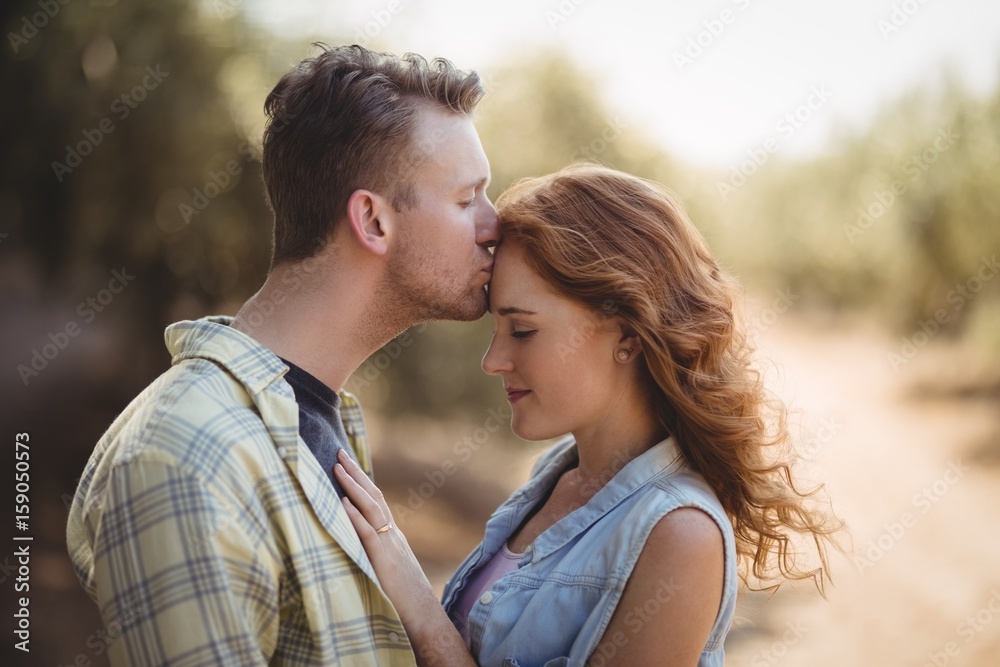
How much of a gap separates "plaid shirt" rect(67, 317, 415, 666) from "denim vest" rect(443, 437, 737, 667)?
240 millimetres

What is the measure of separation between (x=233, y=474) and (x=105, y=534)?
0.25 metres

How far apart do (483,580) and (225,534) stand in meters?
0.79

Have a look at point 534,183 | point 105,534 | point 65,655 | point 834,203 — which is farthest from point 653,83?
point 105,534

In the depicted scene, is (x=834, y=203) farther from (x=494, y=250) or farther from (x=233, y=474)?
(x=233, y=474)

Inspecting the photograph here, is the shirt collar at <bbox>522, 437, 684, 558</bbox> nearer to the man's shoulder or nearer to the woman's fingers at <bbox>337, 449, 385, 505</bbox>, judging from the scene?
the woman's fingers at <bbox>337, 449, 385, 505</bbox>

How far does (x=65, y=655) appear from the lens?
→ 14.7 ft

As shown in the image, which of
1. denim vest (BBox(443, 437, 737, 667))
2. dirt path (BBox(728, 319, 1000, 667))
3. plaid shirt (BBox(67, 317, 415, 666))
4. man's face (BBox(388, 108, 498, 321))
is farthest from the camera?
dirt path (BBox(728, 319, 1000, 667))

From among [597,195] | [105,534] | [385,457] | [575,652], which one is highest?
[597,195]

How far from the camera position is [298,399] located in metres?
1.93

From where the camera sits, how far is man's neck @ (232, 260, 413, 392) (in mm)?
1927

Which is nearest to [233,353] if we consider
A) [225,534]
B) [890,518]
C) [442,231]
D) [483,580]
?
[225,534]

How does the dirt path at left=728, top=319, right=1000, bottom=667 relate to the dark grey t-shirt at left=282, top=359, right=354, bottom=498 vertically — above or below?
below

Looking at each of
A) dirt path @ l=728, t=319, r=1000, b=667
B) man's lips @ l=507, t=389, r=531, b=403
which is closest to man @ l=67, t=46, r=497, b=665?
man's lips @ l=507, t=389, r=531, b=403

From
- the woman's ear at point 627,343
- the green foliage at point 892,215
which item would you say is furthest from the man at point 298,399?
the green foliage at point 892,215
